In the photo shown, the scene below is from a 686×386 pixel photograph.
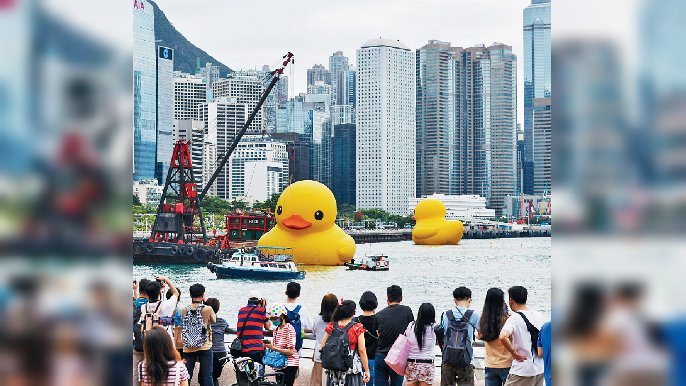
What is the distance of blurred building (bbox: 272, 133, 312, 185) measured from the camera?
263 feet

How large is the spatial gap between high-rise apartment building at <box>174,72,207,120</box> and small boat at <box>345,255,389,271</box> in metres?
63.6

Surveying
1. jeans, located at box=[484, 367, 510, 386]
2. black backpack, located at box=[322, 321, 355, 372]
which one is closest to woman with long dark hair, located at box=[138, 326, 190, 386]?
black backpack, located at box=[322, 321, 355, 372]

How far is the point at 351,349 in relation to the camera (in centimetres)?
376

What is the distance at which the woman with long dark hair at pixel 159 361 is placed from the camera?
279 cm

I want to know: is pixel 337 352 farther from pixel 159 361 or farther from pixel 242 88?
pixel 242 88

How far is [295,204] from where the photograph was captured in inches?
909

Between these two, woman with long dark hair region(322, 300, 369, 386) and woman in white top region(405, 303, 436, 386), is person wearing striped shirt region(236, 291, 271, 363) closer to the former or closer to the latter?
woman with long dark hair region(322, 300, 369, 386)

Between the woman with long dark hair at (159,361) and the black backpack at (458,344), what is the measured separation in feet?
5.02

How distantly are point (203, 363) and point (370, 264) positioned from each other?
25.1 metres

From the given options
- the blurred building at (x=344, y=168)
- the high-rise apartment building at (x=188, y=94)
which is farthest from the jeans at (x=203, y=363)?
the high-rise apartment building at (x=188, y=94)

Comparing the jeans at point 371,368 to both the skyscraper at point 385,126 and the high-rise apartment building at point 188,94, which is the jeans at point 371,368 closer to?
the skyscraper at point 385,126
